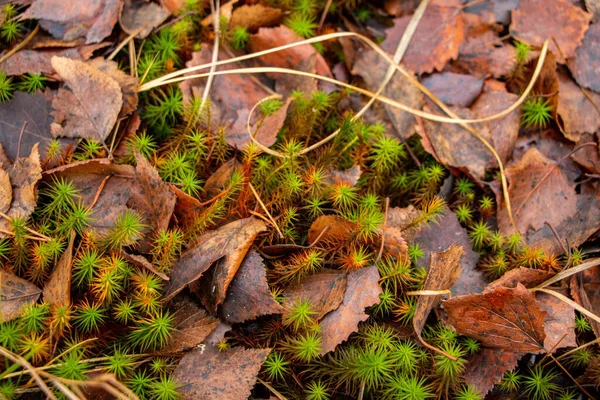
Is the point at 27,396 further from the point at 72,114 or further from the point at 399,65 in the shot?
the point at 399,65

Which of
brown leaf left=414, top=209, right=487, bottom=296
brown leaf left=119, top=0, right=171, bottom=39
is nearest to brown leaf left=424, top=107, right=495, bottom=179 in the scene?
brown leaf left=414, top=209, right=487, bottom=296

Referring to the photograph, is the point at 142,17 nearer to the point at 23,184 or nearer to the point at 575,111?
the point at 23,184

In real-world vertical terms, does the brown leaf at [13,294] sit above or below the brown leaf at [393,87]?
below

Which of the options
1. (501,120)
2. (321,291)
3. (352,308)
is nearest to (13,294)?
(321,291)

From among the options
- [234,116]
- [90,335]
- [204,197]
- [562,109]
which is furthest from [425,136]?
[90,335]

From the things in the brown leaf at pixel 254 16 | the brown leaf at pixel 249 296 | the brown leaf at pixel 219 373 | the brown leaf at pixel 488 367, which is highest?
the brown leaf at pixel 254 16

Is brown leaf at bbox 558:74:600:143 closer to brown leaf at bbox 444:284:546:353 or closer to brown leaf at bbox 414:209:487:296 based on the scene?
brown leaf at bbox 414:209:487:296

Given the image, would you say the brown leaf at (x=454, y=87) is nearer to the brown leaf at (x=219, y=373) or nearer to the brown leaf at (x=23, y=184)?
the brown leaf at (x=219, y=373)

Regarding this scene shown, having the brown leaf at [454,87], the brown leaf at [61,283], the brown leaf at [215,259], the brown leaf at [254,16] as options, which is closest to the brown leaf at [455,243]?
the brown leaf at [454,87]
